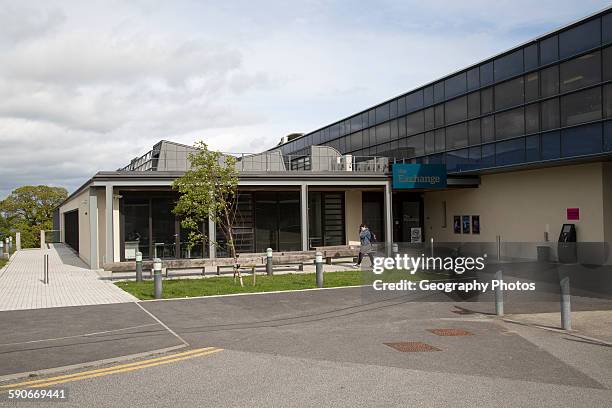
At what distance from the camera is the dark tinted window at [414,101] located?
32188 millimetres

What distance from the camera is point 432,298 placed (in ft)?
48.8

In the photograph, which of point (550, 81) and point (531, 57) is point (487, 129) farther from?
point (550, 81)

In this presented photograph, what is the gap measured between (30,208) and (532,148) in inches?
2736

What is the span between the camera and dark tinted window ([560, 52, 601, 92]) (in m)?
21.2

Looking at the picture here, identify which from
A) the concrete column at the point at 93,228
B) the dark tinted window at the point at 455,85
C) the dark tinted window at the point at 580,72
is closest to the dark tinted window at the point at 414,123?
the dark tinted window at the point at 455,85

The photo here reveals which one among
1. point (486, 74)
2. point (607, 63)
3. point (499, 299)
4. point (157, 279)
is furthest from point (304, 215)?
point (499, 299)

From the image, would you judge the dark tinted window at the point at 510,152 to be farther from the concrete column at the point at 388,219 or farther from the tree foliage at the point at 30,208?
the tree foliage at the point at 30,208

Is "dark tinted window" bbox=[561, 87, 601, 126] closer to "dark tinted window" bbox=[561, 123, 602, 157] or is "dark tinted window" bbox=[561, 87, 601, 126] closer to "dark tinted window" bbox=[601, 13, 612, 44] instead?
"dark tinted window" bbox=[561, 123, 602, 157]

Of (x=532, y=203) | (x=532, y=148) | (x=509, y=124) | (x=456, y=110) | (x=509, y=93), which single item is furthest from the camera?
(x=456, y=110)

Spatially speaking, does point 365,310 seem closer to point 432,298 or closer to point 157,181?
point 432,298

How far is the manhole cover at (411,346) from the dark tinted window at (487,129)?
1920 cm

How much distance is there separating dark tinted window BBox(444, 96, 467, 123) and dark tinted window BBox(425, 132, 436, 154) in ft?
5.01

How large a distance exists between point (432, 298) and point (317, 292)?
121 inches

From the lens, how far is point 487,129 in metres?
27.1
